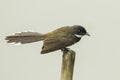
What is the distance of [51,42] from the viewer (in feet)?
13.4

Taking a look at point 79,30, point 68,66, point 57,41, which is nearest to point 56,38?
point 57,41

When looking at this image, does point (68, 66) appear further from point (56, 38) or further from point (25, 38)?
point (25, 38)

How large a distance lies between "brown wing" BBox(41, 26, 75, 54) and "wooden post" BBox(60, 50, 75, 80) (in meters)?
0.14

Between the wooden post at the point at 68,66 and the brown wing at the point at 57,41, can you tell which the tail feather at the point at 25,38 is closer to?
the brown wing at the point at 57,41

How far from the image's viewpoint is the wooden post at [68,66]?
12.6ft

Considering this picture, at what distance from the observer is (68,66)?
12.7 feet

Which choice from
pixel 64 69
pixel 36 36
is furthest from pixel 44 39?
pixel 64 69

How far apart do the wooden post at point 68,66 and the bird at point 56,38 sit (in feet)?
0.45

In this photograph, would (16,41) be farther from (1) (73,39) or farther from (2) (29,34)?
(1) (73,39)

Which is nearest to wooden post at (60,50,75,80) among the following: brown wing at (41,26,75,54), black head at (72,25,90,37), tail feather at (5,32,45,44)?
brown wing at (41,26,75,54)

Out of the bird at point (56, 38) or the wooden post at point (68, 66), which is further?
the bird at point (56, 38)

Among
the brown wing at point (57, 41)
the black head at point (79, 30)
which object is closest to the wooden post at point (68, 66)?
the brown wing at point (57, 41)

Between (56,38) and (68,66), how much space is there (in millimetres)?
392

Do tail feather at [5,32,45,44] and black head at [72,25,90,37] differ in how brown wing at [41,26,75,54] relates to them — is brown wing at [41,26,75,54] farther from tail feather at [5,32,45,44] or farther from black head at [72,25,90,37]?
tail feather at [5,32,45,44]
